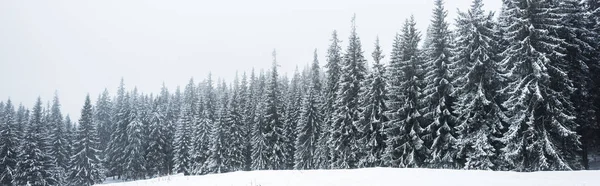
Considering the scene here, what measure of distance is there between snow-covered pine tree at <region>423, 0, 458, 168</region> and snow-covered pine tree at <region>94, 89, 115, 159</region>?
59.7m

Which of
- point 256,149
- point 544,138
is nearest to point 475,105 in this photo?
point 544,138

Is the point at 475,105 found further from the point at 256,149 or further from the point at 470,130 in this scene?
the point at 256,149

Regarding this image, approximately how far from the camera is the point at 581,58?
23578mm

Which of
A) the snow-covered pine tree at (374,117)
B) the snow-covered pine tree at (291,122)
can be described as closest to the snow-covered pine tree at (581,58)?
the snow-covered pine tree at (374,117)

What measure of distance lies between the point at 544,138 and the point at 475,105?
4.52 metres

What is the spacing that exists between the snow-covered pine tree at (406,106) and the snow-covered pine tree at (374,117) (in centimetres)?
131

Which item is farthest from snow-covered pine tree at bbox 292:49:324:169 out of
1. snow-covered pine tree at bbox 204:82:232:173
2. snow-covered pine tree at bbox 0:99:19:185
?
snow-covered pine tree at bbox 0:99:19:185

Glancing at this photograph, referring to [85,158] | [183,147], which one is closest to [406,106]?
[183,147]

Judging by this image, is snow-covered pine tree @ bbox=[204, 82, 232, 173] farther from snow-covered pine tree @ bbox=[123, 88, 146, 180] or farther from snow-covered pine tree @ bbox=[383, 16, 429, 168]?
snow-covered pine tree @ bbox=[383, 16, 429, 168]

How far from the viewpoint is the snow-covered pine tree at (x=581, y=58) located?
2323 cm

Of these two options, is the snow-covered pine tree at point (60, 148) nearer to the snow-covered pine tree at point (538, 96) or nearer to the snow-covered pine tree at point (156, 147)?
the snow-covered pine tree at point (156, 147)

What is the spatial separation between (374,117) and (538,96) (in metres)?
13.5

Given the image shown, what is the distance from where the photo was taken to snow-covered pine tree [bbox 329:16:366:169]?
115 ft

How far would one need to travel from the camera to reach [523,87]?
22.5 m
